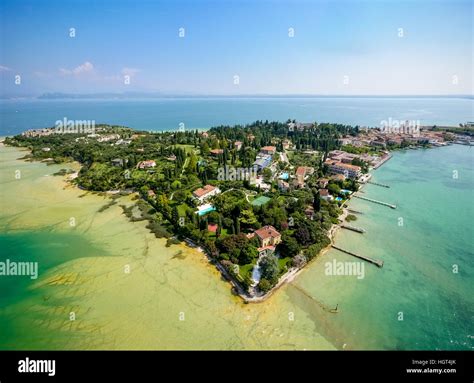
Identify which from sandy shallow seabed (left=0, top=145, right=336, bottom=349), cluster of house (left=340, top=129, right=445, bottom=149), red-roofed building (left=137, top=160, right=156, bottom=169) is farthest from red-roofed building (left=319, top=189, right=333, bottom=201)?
cluster of house (left=340, top=129, right=445, bottom=149)

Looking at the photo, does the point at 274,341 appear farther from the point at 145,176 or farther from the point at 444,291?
the point at 145,176

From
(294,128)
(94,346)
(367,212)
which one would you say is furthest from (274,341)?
(294,128)

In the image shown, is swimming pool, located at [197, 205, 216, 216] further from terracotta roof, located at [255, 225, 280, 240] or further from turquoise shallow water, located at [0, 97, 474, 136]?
turquoise shallow water, located at [0, 97, 474, 136]

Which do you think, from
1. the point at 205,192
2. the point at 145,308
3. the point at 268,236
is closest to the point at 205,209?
the point at 205,192

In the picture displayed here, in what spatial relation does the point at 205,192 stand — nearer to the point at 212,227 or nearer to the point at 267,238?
the point at 212,227

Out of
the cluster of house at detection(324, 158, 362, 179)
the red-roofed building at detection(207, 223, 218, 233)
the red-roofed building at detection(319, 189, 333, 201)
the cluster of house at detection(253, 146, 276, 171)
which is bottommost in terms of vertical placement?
the red-roofed building at detection(207, 223, 218, 233)

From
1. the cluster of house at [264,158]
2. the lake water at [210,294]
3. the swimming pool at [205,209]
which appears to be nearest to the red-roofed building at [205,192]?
the swimming pool at [205,209]
